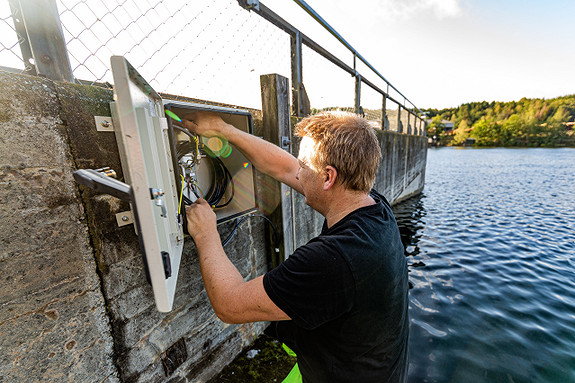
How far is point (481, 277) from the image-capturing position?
523cm

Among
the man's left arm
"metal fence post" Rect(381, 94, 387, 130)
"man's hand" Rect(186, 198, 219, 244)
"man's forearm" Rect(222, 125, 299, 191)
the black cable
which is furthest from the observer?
"metal fence post" Rect(381, 94, 387, 130)

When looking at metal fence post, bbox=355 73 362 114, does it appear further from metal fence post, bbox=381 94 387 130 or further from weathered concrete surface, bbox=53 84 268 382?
weathered concrete surface, bbox=53 84 268 382

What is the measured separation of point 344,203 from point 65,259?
5.26 feet

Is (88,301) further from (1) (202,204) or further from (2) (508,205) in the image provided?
(2) (508,205)

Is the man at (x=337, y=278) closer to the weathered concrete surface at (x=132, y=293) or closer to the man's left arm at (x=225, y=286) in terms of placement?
the man's left arm at (x=225, y=286)

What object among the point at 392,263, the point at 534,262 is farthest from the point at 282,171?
the point at 534,262

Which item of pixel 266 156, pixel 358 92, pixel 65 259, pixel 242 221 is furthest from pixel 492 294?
pixel 65 259

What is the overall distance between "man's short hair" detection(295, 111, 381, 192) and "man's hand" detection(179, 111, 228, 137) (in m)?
0.85

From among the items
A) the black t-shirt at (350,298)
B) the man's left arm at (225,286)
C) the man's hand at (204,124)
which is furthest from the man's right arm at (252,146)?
the black t-shirt at (350,298)

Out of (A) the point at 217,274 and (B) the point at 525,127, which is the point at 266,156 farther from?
(B) the point at 525,127

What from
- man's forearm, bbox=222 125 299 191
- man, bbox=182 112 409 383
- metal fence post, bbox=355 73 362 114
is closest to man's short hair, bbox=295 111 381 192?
man, bbox=182 112 409 383

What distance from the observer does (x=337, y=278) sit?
3.63 ft

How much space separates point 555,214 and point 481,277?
7589mm

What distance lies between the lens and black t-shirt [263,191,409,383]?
3.67ft
